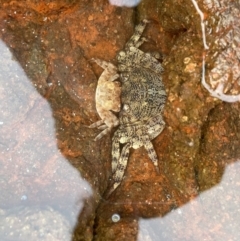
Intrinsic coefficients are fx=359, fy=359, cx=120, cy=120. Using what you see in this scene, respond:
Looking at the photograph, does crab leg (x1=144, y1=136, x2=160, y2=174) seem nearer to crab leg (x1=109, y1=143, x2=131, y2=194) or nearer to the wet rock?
crab leg (x1=109, y1=143, x2=131, y2=194)

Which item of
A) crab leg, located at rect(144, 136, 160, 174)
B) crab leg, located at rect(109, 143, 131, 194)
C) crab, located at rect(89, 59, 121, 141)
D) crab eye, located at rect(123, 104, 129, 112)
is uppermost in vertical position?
→ crab, located at rect(89, 59, 121, 141)

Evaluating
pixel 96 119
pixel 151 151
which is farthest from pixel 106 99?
pixel 151 151

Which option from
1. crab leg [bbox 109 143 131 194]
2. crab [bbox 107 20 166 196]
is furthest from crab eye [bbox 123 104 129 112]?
crab leg [bbox 109 143 131 194]

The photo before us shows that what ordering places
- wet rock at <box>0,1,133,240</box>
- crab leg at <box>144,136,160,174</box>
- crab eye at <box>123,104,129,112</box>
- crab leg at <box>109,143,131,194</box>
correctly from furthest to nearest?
1. crab eye at <box>123,104,129,112</box>
2. crab leg at <box>109,143,131,194</box>
3. crab leg at <box>144,136,160,174</box>
4. wet rock at <box>0,1,133,240</box>

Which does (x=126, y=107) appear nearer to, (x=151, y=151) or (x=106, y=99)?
(x=106, y=99)

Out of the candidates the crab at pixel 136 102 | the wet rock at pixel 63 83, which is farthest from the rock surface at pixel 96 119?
the crab at pixel 136 102

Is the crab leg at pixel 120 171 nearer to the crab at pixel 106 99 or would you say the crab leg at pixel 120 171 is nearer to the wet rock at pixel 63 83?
the wet rock at pixel 63 83

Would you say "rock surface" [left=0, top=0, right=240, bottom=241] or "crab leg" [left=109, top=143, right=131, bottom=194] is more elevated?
"rock surface" [left=0, top=0, right=240, bottom=241]
